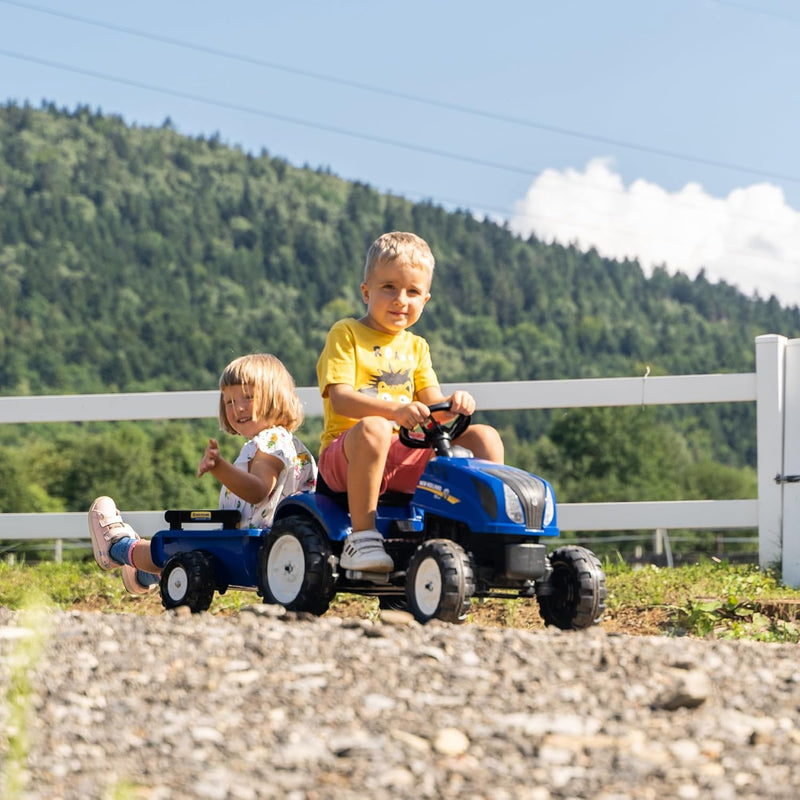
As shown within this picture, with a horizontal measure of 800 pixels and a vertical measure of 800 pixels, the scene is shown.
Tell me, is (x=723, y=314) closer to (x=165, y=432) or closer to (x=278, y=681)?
(x=165, y=432)

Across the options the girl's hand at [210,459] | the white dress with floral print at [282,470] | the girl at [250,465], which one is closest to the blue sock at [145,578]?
the girl at [250,465]

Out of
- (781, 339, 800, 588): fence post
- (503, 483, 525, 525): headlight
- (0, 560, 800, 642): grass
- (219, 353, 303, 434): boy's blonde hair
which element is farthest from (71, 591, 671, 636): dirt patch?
(781, 339, 800, 588): fence post

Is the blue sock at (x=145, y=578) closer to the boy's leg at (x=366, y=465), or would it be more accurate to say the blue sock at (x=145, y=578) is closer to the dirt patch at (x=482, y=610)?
the dirt patch at (x=482, y=610)

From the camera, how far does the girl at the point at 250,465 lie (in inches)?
200

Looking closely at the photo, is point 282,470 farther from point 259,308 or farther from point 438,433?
point 259,308

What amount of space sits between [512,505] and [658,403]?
3.60 metres

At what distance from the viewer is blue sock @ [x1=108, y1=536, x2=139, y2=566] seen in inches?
216

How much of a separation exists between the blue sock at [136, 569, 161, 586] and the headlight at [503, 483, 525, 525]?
2.24 metres

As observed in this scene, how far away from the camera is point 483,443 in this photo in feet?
14.7

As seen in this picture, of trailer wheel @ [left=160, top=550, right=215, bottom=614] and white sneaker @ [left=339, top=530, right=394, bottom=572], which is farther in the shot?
trailer wheel @ [left=160, top=550, right=215, bottom=614]

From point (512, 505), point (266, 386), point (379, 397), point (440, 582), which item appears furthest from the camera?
point (266, 386)

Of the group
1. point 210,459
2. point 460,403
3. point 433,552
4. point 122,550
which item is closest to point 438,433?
point 460,403

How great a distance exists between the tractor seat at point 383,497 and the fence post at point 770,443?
10.1ft

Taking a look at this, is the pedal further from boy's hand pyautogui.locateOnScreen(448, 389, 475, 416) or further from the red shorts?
boy's hand pyautogui.locateOnScreen(448, 389, 475, 416)
